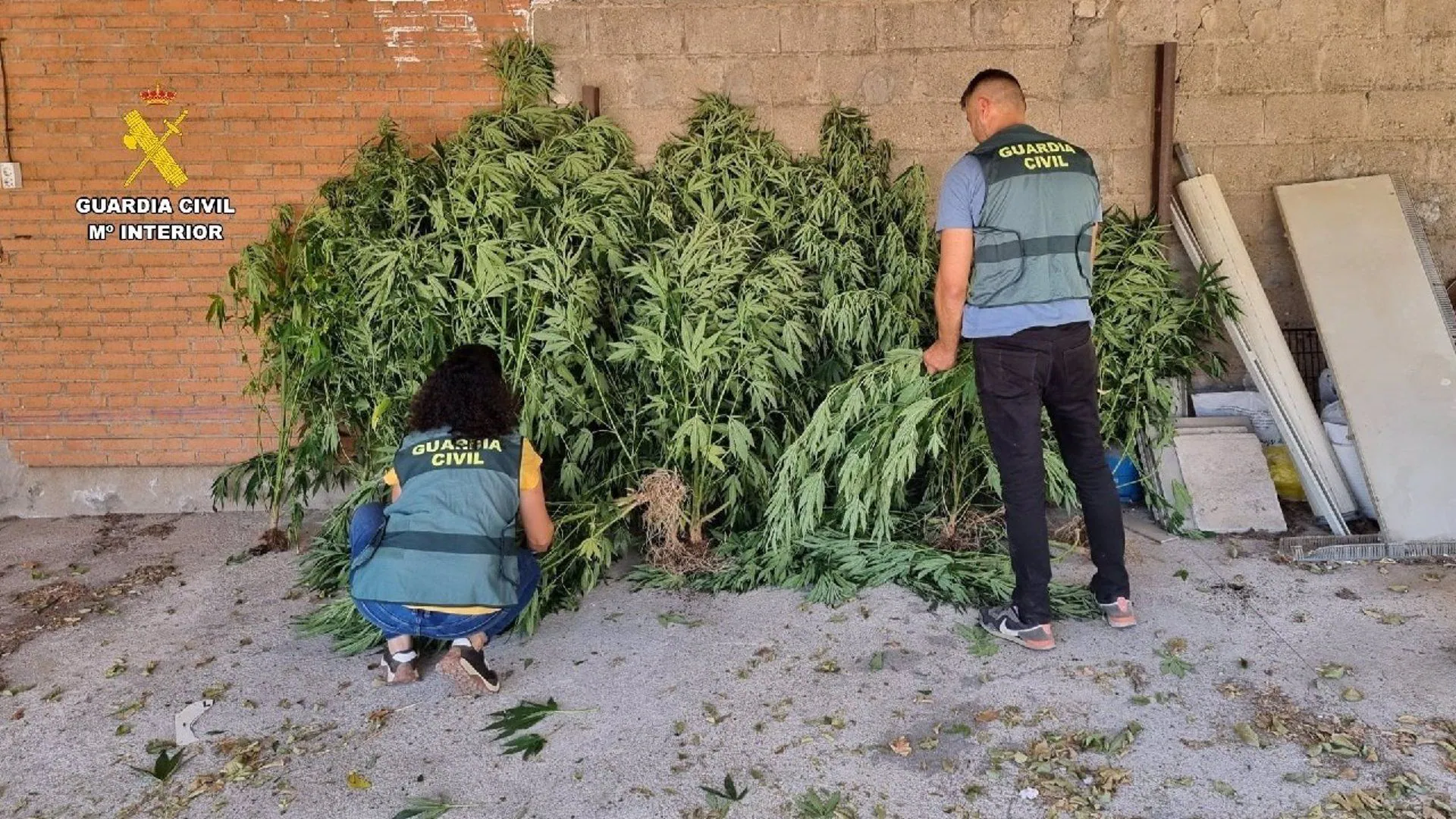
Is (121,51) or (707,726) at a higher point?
(121,51)

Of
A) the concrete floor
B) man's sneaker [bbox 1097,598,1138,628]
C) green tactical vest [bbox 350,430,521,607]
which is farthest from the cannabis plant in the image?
green tactical vest [bbox 350,430,521,607]

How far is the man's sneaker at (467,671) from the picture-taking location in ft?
11.0

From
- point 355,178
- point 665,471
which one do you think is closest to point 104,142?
point 355,178

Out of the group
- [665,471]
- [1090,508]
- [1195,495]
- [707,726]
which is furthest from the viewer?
[1195,495]

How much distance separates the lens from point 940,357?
365 cm

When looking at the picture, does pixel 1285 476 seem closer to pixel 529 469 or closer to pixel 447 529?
pixel 529 469

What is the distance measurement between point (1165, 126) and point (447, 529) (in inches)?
154

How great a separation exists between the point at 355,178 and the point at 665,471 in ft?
6.77

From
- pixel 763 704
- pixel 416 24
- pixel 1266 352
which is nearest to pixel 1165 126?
pixel 1266 352

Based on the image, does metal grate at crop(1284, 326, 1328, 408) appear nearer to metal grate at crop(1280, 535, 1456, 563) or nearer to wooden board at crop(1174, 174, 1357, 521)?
wooden board at crop(1174, 174, 1357, 521)

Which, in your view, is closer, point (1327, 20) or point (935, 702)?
point (935, 702)

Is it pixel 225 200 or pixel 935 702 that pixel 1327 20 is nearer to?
pixel 935 702

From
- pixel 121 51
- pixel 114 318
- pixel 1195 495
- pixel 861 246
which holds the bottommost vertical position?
pixel 1195 495

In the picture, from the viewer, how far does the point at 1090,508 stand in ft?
11.9
